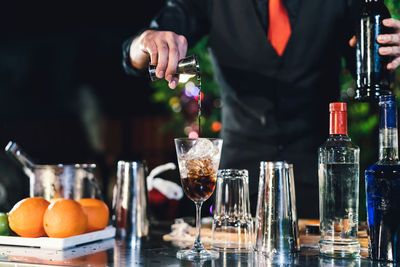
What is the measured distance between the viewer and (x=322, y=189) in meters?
1.17

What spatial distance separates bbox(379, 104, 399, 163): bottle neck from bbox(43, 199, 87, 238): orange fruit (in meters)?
0.74

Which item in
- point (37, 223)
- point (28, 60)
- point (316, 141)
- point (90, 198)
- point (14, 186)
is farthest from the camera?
point (28, 60)

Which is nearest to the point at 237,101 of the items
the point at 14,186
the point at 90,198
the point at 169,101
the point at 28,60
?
the point at 90,198

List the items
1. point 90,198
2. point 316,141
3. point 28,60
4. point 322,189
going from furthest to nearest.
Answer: point 28,60 → point 316,141 → point 90,198 → point 322,189

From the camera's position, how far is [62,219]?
1269mm

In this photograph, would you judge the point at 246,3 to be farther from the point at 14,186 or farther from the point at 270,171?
the point at 14,186

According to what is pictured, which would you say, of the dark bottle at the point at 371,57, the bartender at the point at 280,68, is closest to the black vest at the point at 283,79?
the bartender at the point at 280,68

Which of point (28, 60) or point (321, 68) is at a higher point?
point (28, 60)

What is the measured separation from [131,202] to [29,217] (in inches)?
11.2

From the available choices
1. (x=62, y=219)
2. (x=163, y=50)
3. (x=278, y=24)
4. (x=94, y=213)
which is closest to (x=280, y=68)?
(x=278, y=24)

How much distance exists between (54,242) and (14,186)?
3797mm

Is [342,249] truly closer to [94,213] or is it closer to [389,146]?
[389,146]

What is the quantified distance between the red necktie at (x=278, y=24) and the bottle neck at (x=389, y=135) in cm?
98

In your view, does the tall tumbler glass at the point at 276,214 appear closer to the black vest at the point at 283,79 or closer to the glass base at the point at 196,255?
the glass base at the point at 196,255
